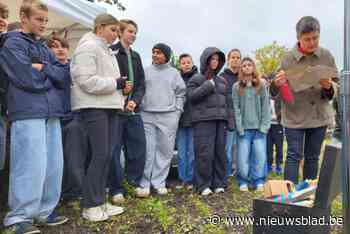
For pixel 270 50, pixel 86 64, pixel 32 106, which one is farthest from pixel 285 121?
pixel 270 50

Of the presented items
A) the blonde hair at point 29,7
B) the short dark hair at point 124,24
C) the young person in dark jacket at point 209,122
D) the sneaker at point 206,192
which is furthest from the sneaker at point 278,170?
the blonde hair at point 29,7

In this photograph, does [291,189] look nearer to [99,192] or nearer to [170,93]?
[99,192]

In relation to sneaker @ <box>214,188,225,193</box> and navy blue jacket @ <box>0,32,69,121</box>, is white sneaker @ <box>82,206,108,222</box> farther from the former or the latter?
sneaker @ <box>214,188,225,193</box>

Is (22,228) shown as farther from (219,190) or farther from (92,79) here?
(219,190)

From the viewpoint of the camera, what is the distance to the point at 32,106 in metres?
2.42

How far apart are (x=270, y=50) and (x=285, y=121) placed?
29.5m

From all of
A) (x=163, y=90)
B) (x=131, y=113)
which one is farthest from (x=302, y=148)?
(x=131, y=113)

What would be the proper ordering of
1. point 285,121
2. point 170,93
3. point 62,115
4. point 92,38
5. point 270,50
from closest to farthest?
point 62,115 → point 92,38 → point 285,121 → point 170,93 → point 270,50

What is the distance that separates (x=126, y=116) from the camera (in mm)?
3529

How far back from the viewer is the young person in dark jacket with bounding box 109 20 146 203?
3.54 m

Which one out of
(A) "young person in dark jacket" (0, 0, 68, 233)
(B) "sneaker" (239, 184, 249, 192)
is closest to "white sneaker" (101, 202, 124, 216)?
(A) "young person in dark jacket" (0, 0, 68, 233)

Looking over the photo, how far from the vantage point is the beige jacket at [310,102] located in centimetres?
304

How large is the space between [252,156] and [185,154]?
2.55 feet

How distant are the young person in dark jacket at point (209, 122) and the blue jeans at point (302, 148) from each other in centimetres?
82
